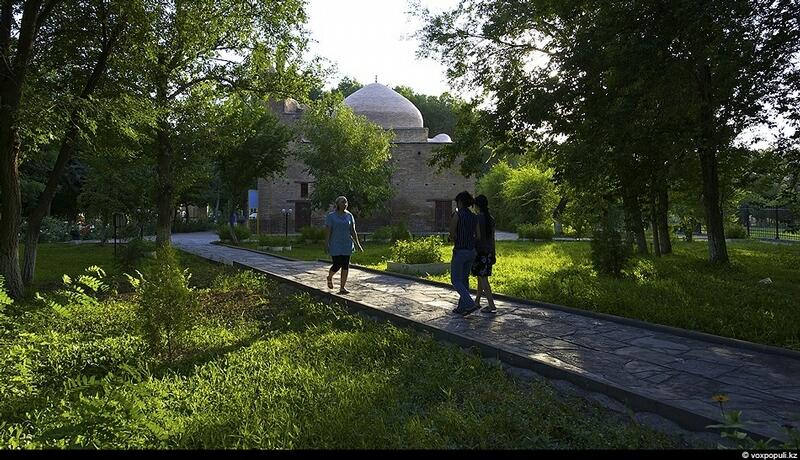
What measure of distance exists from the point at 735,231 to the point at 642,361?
29.8m

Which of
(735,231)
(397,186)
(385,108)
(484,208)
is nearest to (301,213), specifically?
(397,186)

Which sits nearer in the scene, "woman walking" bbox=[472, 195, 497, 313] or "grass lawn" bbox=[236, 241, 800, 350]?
"grass lawn" bbox=[236, 241, 800, 350]

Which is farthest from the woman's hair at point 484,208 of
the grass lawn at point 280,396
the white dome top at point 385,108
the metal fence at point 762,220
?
the white dome top at point 385,108

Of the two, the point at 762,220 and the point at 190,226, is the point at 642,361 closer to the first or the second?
the point at 762,220

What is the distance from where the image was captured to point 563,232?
34594 millimetres

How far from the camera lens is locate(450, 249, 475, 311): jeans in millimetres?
6824

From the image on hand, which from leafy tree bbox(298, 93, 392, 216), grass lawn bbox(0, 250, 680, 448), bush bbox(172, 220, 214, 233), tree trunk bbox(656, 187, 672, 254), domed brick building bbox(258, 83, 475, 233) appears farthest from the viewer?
bush bbox(172, 220, 214, 233)

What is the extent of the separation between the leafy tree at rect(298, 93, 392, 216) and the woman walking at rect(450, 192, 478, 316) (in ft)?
63.7

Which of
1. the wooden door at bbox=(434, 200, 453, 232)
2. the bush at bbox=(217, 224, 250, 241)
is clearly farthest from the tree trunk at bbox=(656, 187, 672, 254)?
the wooden door at bbox=(434, 200, 453, 232)

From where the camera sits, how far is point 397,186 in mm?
38438

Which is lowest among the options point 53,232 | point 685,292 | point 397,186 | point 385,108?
point 685,292

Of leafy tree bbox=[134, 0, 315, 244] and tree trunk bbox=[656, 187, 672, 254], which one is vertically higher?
leafy tree bbox=[134, 0, 315, 244]

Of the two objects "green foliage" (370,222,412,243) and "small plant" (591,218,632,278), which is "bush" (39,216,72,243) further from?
"small plant" (591,218,632,278)

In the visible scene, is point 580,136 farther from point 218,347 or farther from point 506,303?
point 218,347
